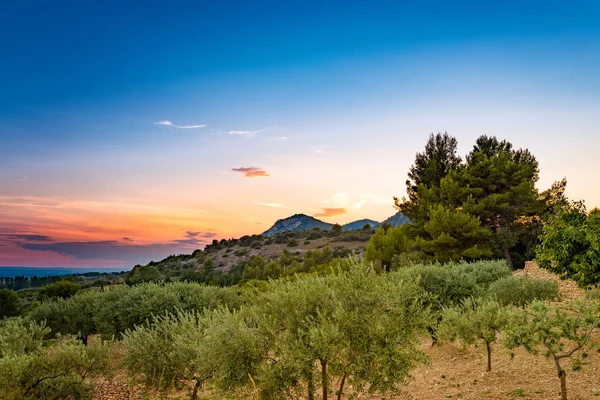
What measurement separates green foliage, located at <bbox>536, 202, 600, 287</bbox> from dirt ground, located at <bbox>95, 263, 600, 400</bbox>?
366cm

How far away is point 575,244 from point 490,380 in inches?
295

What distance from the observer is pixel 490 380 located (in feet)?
60.2

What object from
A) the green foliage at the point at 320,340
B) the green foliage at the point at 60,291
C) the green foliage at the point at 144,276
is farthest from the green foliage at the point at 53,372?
the green foliage at the point at 144,276

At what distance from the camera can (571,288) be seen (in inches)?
1241

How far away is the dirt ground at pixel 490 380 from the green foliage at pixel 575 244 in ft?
12.0

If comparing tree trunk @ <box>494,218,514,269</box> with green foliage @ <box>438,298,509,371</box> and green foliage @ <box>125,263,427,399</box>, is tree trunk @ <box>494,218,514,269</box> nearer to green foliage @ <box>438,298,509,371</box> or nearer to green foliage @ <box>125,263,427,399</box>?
green foliage @ <box>438,298,509,371</box>

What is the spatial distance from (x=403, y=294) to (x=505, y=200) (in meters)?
42.5

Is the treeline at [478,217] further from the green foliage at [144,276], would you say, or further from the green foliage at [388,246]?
the green foliage at [144,276]

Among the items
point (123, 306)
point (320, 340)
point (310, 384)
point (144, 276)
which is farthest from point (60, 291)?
point (320, 340)

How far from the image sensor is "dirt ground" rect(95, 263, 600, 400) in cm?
1598

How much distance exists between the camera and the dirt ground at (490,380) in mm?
15977

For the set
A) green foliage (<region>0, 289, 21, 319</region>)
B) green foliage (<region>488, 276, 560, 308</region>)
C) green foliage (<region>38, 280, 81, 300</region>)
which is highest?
green foliage (<region>488, 276, 560, 308</region>)

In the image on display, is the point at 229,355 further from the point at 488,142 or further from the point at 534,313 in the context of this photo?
the point at 488,142

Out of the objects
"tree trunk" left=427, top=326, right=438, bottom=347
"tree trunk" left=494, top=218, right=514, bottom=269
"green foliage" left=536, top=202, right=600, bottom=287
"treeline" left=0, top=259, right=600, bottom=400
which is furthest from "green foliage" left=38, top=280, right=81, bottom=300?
"green foliage" left=536, top=202, right=600, bottom=287
